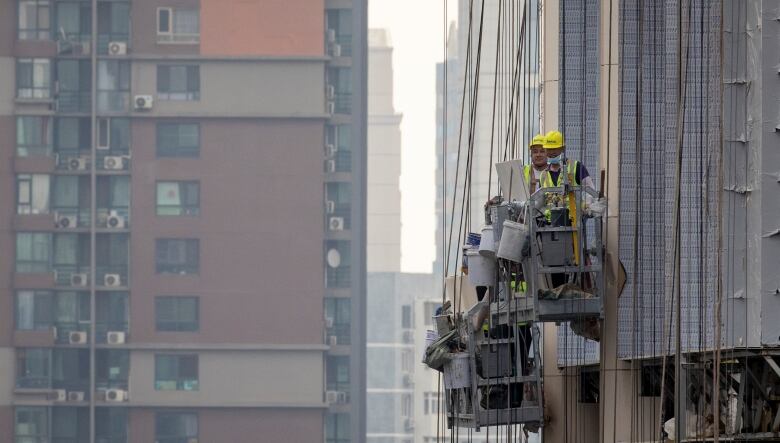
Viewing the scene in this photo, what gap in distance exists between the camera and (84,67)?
77.3m

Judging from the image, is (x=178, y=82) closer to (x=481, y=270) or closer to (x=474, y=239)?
(x=474, y=239)

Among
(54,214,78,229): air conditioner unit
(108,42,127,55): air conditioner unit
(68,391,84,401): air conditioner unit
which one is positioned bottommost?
(68,391,84,401): air conditioner unit

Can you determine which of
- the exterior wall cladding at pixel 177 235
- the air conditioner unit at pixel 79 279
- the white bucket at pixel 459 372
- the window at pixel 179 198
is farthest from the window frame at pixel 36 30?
the white bucket at pixel 459 372

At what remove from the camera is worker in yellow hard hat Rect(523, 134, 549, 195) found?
510 inches

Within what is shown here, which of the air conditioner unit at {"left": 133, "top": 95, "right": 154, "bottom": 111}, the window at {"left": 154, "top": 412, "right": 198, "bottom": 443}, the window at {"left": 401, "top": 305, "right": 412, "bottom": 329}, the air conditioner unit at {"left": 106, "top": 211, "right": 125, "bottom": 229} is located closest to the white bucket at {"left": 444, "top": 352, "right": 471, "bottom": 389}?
the window at {"left": 154, "top": 412, "right": 198, "bottom": 443}

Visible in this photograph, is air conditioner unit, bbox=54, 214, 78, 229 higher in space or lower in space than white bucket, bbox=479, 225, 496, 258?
higher

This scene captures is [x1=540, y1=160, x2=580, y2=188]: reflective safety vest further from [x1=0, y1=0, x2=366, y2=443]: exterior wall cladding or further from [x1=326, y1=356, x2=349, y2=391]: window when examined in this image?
[x1=326, y1=356, x2=349, y2=391]: window

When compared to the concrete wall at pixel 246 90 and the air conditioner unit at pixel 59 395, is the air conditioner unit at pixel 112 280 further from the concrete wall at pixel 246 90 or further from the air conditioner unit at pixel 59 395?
the concrete wall at pixel 246 90

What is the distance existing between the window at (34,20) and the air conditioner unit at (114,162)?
6.29m

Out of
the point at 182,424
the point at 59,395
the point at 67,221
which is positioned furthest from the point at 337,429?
the point at 67,221

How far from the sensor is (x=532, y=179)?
520 inches

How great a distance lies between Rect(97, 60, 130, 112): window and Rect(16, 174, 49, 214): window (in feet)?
13.3

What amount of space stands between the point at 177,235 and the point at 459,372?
200 ft

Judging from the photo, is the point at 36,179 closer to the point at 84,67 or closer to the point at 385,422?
the point at 84,67
